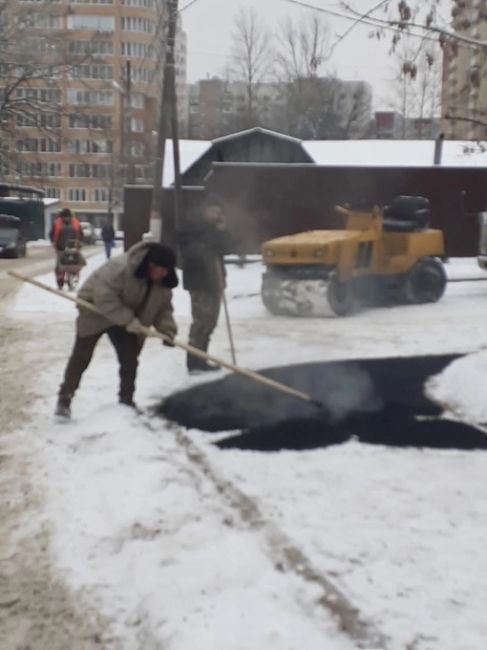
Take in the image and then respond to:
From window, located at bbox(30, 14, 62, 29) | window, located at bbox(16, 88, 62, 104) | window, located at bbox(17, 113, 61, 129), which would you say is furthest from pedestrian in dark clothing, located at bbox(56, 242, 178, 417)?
window, located at bbox(16, 88, 62, 104)

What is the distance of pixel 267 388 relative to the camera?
28.0 feet

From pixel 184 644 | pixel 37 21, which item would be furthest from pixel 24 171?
pixel 184 644

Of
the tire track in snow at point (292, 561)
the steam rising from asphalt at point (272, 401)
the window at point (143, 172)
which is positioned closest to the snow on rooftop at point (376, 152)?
the steam rising from asphalt at point (272, 401)

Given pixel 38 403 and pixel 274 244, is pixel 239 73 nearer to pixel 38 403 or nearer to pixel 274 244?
pixel 274 244

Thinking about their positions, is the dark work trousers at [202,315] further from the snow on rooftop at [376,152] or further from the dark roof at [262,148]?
the dark roof at [262,148]

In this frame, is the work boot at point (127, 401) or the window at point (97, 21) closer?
the work boot at point (127, 401)

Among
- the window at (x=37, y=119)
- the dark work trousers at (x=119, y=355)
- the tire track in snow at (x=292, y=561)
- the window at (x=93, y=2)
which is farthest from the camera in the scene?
the window at (x=93, y=2)

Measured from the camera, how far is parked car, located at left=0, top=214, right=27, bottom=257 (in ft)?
107

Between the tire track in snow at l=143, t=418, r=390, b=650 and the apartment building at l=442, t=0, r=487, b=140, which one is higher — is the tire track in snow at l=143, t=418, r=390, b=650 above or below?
below

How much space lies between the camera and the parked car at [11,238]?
107 ft

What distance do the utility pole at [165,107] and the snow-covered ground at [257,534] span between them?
1088 cm

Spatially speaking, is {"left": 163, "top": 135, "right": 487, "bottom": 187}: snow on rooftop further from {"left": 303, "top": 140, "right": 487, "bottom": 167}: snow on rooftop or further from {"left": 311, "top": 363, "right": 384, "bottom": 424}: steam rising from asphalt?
{"left": 311, "top": 363, "right": 384, "bottom": 424}: steam rising from asphalt

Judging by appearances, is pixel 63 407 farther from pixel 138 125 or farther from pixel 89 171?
pixel 138 125

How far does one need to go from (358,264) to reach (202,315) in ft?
18.0
